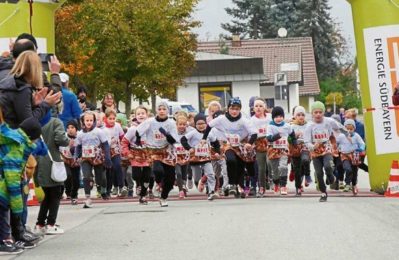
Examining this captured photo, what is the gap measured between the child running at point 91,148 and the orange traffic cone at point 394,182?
15.7 ft

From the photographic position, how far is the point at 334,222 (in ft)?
44.1

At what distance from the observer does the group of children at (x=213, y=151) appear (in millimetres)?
17844

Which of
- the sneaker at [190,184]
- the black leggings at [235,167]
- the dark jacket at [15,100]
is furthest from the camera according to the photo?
the sneaker at [190,184]

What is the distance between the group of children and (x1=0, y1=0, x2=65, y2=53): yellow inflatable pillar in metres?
1.51

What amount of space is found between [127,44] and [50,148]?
1284 inches

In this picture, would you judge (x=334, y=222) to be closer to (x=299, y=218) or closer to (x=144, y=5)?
(x=299, y=218)

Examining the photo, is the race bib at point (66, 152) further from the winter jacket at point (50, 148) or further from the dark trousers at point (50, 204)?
the dark trousers at point (50, 204)

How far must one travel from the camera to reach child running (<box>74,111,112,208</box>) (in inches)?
744

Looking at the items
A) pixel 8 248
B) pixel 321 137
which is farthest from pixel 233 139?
pixel 8 248

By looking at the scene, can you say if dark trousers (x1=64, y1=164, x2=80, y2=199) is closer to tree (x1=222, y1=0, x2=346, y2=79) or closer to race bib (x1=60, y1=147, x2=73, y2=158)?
race bib (x1=60, y1=147, x2=73, y2=158)

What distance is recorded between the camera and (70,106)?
16.8 m

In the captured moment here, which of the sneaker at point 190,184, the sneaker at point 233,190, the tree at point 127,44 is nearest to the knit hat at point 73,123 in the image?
the sneaker at point 233,190

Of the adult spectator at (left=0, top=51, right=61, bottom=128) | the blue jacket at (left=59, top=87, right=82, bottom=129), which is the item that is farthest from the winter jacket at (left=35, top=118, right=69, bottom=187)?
the blue jacket at (left=59, top=87, right=82, bottom=129)

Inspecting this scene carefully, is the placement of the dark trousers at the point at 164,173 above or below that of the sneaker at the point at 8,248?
above
